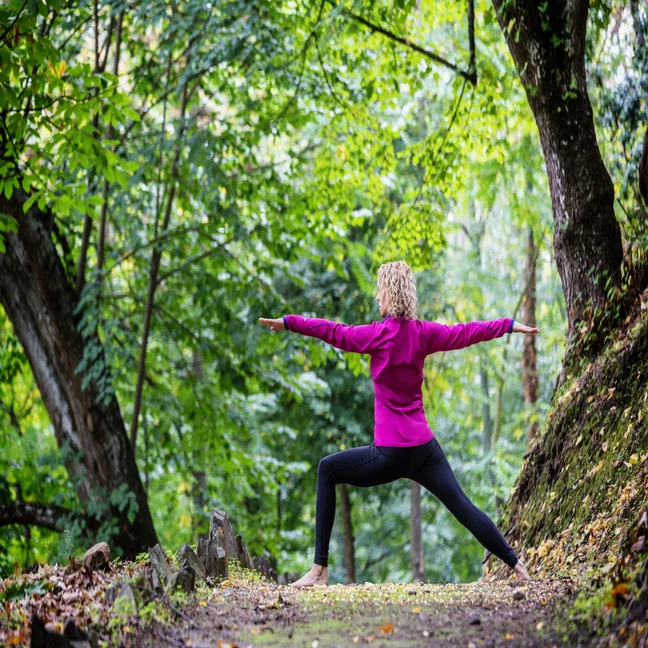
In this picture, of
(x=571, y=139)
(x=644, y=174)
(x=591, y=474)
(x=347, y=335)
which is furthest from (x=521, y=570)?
(x=571, y=139)

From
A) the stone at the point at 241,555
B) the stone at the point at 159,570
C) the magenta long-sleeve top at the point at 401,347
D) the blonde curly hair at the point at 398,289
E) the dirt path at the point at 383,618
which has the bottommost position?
the dirt path at the point at 383,618

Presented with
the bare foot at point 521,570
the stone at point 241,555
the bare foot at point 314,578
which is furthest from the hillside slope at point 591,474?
the stone at point 241,555

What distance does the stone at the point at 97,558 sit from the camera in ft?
14.7

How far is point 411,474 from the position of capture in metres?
5.04

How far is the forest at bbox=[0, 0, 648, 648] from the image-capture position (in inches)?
169

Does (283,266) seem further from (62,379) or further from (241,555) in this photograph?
(241,555)

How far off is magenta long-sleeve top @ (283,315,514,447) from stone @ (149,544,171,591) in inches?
62.4

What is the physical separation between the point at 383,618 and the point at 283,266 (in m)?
7.03

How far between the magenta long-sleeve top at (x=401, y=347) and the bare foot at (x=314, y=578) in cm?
98

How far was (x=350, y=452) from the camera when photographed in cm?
504

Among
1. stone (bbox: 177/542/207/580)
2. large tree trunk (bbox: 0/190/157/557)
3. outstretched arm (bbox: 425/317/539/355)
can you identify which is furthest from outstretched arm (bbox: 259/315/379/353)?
large tree trunk (bbox: 0/190/157/557)

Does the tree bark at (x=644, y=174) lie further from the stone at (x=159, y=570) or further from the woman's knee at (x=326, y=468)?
the stone at (x=159, y=570)

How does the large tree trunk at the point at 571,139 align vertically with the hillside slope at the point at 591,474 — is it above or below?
above

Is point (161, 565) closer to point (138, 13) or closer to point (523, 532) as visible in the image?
point (523, 532)
